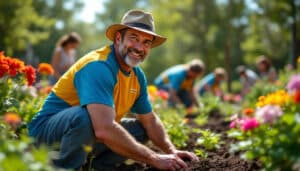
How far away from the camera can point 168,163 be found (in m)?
3.87

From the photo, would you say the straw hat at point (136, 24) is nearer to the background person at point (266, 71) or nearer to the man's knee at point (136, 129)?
the man's knee at point (136, 129)

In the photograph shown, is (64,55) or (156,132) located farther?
(64,55)

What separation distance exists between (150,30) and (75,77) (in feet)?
2.57

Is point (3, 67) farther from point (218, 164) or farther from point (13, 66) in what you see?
point (218, 164)

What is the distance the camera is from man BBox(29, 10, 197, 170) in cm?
371

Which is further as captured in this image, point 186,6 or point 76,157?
point 186,6

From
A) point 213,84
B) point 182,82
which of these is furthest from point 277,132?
point 213,84

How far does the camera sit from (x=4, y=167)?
Result: 7.18 ft

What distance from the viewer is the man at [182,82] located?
399 inches

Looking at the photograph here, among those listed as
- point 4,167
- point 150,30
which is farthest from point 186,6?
point 4,167

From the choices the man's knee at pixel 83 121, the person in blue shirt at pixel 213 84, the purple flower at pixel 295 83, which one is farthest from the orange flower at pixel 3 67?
the person in blue shirt at pixel 213 84

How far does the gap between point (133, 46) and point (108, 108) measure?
2.31 feet

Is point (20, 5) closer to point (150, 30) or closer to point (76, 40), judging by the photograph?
point (76, 40)

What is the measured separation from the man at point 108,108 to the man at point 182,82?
17.8 ft
